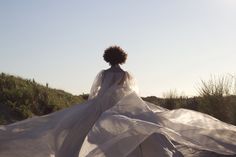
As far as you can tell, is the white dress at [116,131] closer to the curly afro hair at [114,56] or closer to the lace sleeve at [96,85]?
the lace sleeve at [96,85]

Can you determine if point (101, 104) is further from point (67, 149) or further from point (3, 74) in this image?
point (3, 74)

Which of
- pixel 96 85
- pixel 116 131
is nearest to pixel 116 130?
pixel 116 131

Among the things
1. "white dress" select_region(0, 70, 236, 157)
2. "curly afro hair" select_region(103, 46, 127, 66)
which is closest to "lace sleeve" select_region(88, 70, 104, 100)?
"white dress" select_region(0, 70, 236, 157)

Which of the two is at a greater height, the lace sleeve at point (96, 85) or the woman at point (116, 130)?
the lace sleeve at point (96, 85)

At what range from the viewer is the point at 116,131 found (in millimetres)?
9594

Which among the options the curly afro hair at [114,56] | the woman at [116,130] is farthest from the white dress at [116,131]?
the curly afro hair at [114,56]

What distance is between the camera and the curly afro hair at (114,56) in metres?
11.6

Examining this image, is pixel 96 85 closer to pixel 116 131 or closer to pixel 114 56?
pixel 114 56

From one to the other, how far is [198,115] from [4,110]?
12.5m

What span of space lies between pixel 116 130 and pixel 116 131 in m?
0.02

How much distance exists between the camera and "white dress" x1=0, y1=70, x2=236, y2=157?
30.9 ft

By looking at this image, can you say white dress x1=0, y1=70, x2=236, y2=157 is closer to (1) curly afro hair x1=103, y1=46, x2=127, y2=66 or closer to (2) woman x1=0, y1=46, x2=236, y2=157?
(2) woman x1=0, y1=46, x2=236, y2=157

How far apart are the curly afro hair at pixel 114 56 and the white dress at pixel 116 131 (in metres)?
0.27

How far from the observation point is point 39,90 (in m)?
26.2
